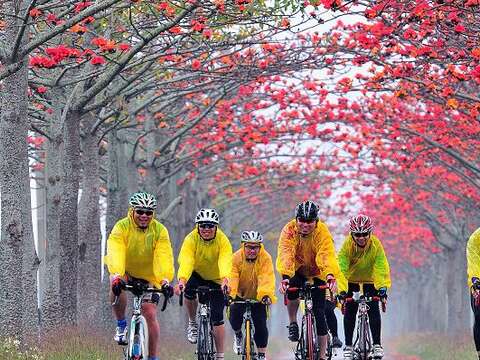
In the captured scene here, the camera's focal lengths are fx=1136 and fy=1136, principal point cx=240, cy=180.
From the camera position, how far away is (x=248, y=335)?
1369cm

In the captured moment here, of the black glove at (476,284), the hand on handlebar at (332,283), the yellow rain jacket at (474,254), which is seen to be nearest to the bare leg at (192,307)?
the hand on handlebar at (332,283)

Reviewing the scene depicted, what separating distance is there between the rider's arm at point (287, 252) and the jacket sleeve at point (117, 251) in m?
2.11

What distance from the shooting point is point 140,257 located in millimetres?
12219

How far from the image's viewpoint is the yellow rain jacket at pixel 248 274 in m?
14.5

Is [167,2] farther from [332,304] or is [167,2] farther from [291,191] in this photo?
[291,191]

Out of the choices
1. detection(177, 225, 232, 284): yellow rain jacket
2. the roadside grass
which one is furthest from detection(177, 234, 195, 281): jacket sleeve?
the roadside grass

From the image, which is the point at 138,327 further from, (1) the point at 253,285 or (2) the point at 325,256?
(1) the point at 253,285

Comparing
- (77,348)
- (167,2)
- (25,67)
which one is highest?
(167,2)

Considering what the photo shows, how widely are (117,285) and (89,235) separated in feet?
33.9

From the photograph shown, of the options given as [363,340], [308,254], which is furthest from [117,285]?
[363,340]

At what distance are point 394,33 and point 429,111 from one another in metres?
5.35

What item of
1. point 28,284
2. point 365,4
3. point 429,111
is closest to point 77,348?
point 28,284

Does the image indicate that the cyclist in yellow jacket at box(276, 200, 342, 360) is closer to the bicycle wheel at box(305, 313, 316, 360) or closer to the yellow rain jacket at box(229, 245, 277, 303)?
the bicycle wheel at box(305, 313, 316, 360)

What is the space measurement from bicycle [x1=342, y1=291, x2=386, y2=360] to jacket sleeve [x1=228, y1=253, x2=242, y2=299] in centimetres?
171
